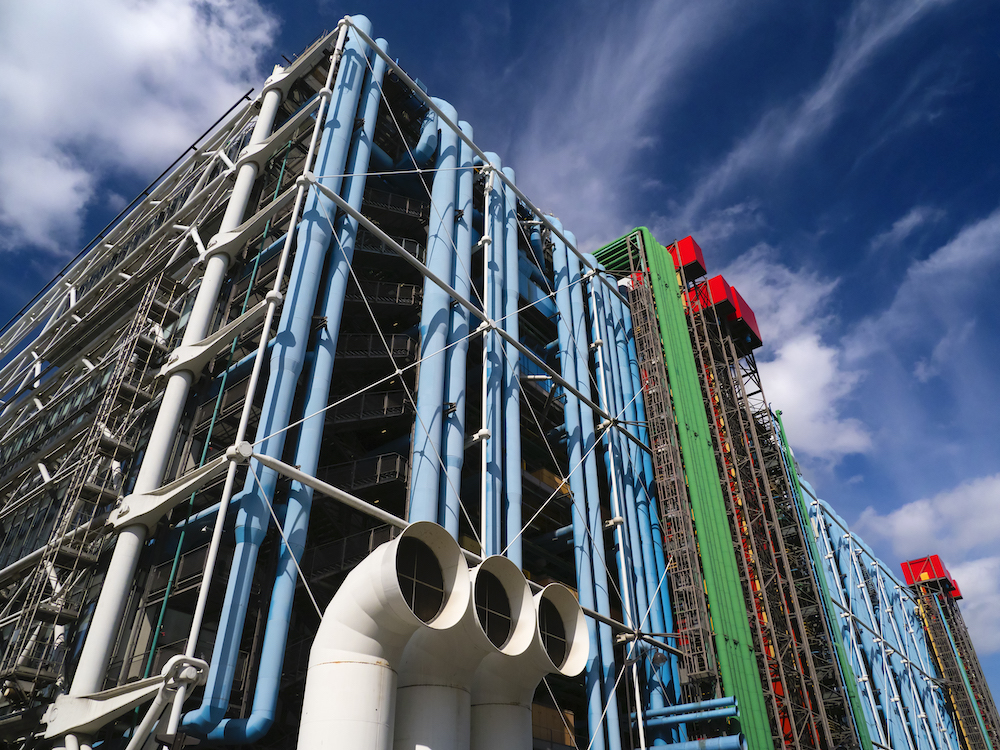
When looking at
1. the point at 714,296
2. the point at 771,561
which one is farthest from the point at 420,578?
the point at 714,296

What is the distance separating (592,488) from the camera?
3108cm

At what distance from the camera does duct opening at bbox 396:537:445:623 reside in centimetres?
1638

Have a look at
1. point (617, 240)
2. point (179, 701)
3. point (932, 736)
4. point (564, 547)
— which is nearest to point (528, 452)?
point (564, 547)

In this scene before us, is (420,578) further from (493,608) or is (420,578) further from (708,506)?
(708,506)

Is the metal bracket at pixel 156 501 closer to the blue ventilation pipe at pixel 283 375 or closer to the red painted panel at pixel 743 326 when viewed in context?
the blue ventilation pipe at pixel 283 375

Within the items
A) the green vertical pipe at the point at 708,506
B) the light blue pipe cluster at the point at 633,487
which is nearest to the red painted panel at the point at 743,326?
the green vertical pipe at the point at 708,506

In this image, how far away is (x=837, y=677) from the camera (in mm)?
37500

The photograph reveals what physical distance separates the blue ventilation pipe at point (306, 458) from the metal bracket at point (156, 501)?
239 centimetres

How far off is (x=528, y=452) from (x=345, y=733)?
21135 mm

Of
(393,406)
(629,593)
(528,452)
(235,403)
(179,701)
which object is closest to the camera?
(179,701)

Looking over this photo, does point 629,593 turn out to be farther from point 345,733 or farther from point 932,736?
point 932,736

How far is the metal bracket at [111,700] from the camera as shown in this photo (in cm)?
1588

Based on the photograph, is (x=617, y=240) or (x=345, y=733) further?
(x=617, y=240)

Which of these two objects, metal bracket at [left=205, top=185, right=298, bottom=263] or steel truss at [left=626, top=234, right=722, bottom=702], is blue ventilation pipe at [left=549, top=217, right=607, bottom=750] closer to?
steel truss at [left=626, top=234, right=722, bottom=702]
